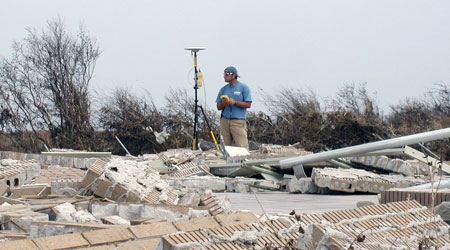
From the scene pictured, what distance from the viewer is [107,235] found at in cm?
527

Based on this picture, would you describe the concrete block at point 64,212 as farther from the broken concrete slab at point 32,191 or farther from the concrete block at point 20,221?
the broken concrete slab at point 32,191

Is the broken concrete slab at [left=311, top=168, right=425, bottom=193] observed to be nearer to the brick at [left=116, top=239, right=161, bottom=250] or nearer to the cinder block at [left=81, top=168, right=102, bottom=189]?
the cinder block at [left=81, top=168, right=102, bottom=189]

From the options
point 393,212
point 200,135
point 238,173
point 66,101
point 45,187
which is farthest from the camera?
point 66,101

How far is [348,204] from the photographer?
30.9ft

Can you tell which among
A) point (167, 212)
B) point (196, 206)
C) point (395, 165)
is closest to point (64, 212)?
point (167, 212)

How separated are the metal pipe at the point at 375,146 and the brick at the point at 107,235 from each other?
543 cm

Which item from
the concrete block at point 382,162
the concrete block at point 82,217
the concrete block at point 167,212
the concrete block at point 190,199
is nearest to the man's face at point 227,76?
the concrete block at point 382,162

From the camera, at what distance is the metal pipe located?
9867 mm

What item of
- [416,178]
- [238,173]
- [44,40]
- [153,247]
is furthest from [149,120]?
[153,247]

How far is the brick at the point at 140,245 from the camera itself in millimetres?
5090

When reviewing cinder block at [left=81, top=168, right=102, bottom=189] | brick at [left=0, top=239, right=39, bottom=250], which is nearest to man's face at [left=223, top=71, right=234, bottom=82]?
cinder block at [left=81, top=168, right=102, bottom=189]

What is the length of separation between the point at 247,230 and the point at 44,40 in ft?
67.2

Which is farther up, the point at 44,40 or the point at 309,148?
the point at 44,40

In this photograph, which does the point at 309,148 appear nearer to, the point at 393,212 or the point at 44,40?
the point at 44,40
